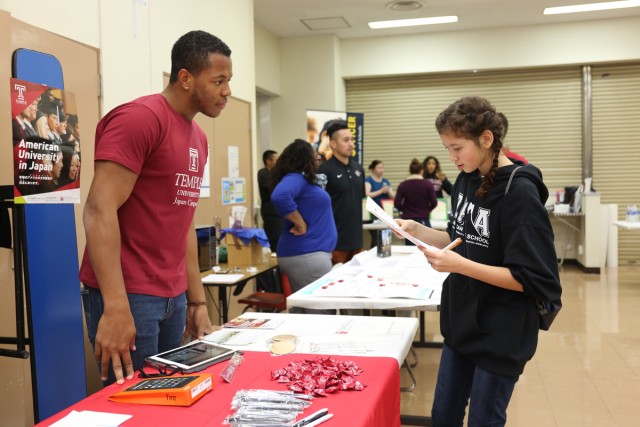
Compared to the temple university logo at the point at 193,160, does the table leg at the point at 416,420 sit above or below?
below

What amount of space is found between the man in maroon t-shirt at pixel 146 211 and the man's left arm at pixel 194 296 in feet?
0.24

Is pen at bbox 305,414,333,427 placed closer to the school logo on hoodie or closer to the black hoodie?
the black hoodie

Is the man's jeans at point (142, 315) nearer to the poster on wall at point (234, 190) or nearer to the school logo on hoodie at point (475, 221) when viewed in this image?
the school logo on hoodie at point (475, 221)

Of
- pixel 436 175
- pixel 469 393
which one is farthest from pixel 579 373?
pixel 436 175

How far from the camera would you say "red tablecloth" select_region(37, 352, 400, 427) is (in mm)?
1332

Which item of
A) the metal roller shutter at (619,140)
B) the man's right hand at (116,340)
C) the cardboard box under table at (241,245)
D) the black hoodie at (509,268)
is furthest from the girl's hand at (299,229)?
the metal roller shutter at (619,140)

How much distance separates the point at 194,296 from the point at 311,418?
33.7 inches

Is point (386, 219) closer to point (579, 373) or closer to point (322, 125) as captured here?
point (579, 373)

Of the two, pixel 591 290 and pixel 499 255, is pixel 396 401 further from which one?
pixel 591 290

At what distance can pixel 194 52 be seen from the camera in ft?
5.74

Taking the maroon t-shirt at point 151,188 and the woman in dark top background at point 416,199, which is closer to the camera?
the maroon t-shirt at point 151,188

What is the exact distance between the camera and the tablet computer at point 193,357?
1.63 m

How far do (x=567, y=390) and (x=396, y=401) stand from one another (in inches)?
94.2

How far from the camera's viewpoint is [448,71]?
9.02 meters
